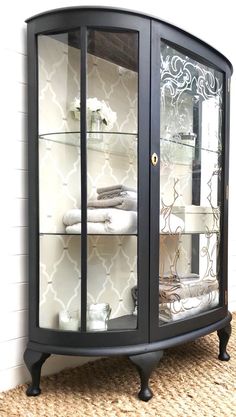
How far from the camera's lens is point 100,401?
3.62 ft

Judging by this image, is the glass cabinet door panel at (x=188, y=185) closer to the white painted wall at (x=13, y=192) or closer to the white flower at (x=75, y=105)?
the white flower at (x=75, y=105)

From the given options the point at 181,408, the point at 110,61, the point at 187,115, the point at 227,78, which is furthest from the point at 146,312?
the point at 227,78

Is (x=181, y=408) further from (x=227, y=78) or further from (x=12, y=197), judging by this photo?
(x=227, y=78)

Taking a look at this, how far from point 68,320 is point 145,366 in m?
0.25

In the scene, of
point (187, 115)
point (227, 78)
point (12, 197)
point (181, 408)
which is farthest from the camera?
point (227, 78)

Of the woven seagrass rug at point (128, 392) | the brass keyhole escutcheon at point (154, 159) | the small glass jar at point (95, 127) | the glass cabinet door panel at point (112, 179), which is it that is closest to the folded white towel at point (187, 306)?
the glass cabinet door panel at point (112, 179)

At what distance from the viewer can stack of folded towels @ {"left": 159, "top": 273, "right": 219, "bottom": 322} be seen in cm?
119

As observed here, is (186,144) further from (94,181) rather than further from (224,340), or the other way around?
(224,340)

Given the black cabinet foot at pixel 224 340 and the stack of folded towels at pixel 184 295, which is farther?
the black cabinet foot at pixel 224 340

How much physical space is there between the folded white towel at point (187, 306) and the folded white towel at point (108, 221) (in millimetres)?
253

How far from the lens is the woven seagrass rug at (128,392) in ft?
3.45

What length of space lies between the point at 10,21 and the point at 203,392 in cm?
123

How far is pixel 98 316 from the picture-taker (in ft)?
3.70

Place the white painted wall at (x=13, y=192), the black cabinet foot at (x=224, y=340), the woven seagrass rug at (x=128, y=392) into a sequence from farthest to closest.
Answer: the black cabinet foot at (x=224, y=340) → the white painted wall at (x=13, y=192) → the woven seagrass rug at (x=128, y=392)
